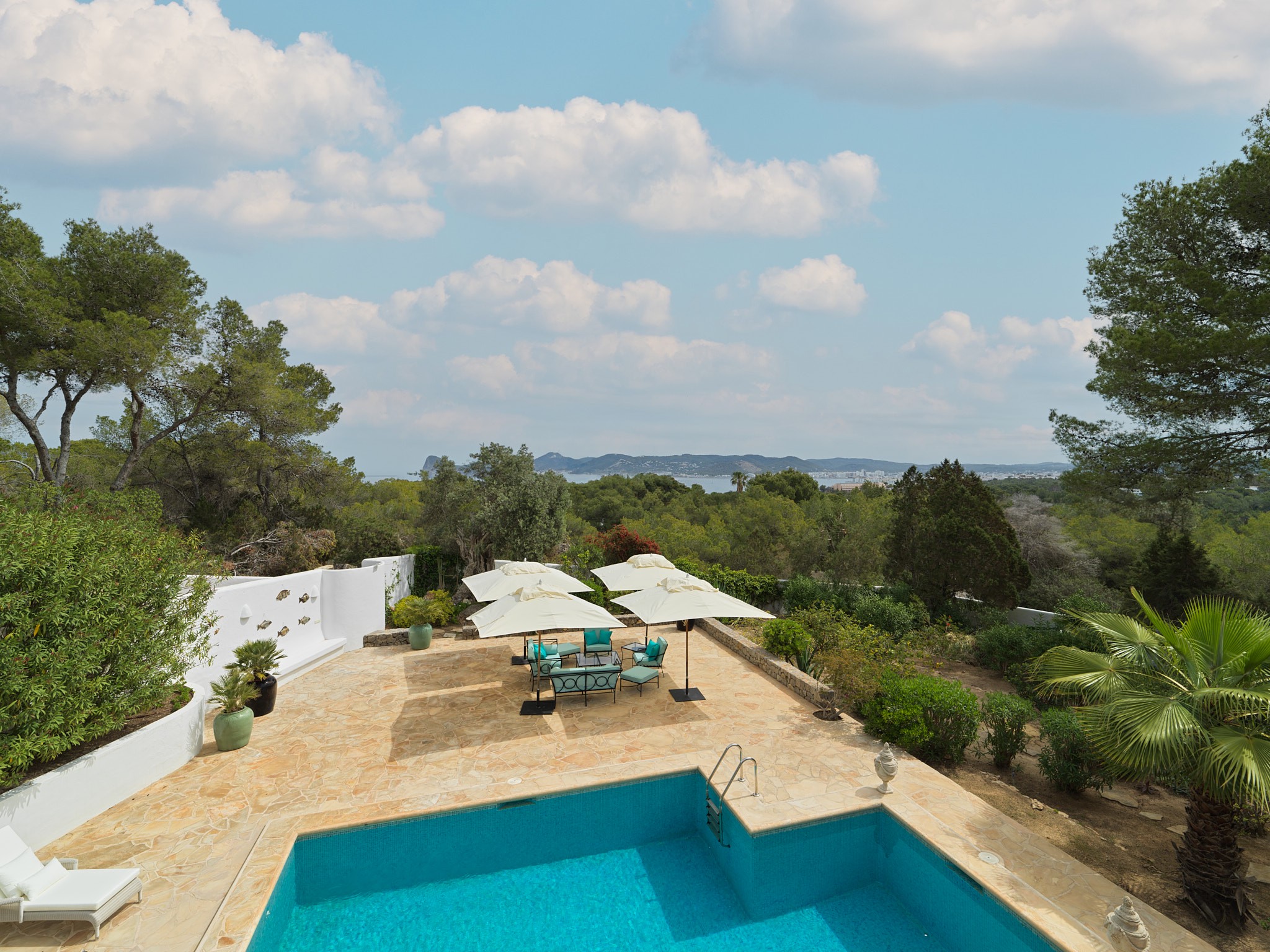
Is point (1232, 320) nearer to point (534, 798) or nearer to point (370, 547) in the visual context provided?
point (534, 798)

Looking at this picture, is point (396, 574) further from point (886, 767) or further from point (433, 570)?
point (886, 767)

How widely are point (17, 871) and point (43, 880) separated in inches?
8.8

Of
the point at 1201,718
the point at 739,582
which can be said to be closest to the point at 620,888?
the point at 1201,718

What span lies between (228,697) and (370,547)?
1227 centimetres

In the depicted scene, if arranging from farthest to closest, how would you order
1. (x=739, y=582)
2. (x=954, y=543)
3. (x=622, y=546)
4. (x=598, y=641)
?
(x=739, y=582) < (x=622, y=546) < (x=954, y=543) < (x=598, y=641)

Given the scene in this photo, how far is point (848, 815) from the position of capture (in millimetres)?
7062

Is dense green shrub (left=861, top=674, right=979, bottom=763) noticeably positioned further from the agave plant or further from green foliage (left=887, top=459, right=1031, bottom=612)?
green foliage (left=887, top=459, right=1031, bottom=612)

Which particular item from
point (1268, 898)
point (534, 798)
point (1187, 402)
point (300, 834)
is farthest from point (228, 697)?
point (1187, 402)

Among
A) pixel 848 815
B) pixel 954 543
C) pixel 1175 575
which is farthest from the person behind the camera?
pixel 954 543

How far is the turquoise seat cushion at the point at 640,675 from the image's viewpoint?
11.1 m

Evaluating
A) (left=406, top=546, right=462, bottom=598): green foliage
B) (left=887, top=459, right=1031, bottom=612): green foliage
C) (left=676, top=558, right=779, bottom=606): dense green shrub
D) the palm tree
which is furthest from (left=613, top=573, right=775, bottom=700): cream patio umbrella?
(left=887, top=459, right=1031, bottom=612): green foliage

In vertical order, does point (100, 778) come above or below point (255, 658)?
below

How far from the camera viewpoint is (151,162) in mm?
12352

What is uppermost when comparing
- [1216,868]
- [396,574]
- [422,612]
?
[396,574]
